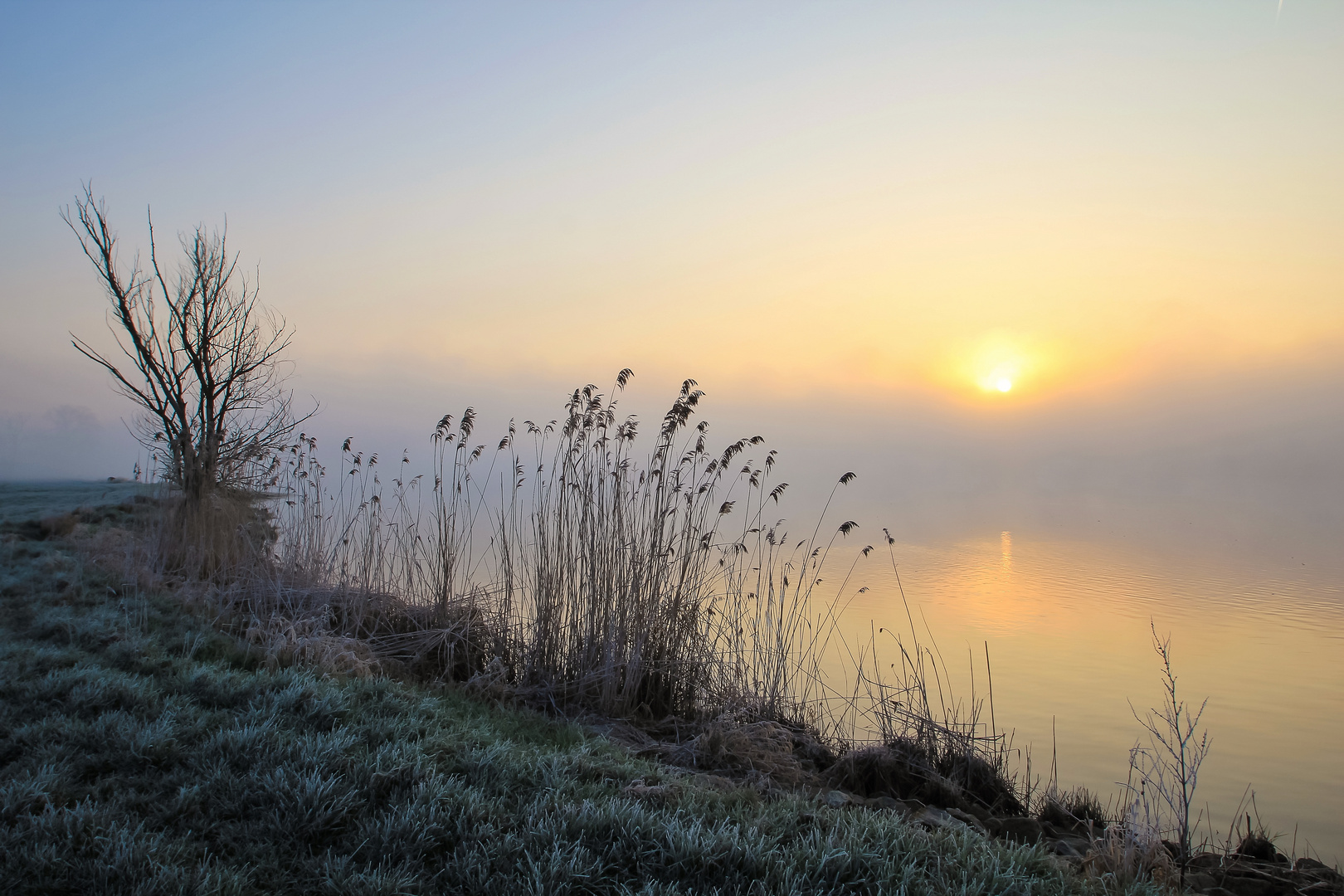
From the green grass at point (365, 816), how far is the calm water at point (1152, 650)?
3247 millimetres

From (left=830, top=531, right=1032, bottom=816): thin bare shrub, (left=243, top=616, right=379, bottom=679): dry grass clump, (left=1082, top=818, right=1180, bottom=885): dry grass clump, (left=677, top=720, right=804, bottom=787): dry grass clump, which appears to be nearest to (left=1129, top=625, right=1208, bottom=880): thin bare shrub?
(left=1082, top=818, right=1180, bottom=885): dry grass clump

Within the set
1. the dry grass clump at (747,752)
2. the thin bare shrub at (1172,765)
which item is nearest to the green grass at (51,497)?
the dry grass clump at (747,752)

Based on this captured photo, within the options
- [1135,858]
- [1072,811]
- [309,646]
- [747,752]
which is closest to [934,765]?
[1072,811]

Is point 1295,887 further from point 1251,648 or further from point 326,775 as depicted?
point 1251,648

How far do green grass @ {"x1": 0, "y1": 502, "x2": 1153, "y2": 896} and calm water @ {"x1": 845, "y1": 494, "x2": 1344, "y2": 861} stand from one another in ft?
10.7

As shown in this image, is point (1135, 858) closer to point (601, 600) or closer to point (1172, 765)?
point (1172, 765)

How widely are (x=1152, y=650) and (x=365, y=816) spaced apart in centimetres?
810

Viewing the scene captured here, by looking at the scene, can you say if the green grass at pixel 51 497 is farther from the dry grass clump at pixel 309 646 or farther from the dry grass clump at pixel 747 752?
the dry grass clump at pixel 747 752

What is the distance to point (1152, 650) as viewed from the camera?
750 cm

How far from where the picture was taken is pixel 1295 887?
3.03m

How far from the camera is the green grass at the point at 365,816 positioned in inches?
90.3

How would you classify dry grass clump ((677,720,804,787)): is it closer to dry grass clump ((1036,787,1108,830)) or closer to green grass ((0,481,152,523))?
dry grass clump ((1036,787,1108,830))

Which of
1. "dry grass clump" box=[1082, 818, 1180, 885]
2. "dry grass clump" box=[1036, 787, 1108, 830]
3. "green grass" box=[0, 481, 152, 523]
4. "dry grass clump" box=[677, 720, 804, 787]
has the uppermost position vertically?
"green grass" box=[0, 481, 152, 523]

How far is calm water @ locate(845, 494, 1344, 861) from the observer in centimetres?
493
